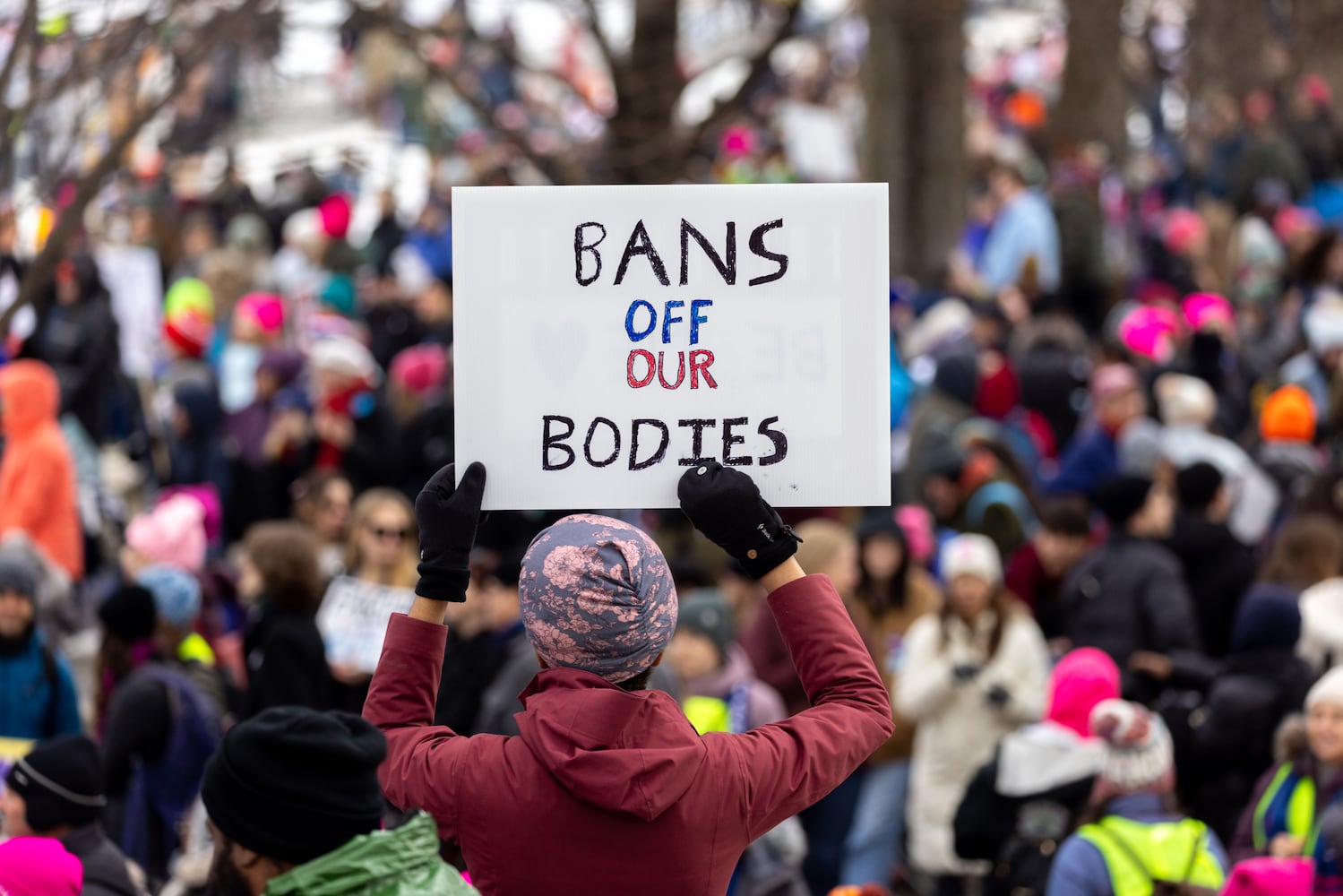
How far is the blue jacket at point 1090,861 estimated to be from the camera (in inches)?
186

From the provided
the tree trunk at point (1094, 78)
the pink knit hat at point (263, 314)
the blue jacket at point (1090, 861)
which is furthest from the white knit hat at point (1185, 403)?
the tree trunk at point (1094, 78)

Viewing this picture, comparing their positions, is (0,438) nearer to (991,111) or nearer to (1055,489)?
(1055,489)

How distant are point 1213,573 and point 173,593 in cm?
390

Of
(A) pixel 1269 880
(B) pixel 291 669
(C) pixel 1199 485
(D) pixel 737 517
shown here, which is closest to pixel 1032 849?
(A) pixel 1269 880

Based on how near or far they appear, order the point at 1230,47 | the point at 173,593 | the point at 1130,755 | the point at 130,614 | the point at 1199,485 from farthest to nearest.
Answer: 1. the point at 1230,47
2. the point at 1199,485
3. the point at 173,593
4. the point at 130,614
5. the point at 1130,755

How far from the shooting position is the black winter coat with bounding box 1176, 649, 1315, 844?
6055 millimetres

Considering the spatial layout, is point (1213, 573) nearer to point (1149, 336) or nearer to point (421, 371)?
point (1149, 336)

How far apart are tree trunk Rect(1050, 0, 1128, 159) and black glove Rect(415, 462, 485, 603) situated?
52.3 ft

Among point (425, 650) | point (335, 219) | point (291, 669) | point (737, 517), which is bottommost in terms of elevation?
point (291, 669)

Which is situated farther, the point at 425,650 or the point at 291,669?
the point at 291,669

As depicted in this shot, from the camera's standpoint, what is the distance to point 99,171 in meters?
5.49

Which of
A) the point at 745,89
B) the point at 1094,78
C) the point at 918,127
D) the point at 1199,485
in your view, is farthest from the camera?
the point at 1094,78

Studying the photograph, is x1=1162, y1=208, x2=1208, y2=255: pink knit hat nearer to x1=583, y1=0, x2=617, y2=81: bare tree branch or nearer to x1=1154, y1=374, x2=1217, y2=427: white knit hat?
x1=1154, y1=374, x2=1217, y2=427: white knit hat

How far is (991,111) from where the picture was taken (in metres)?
24.7
